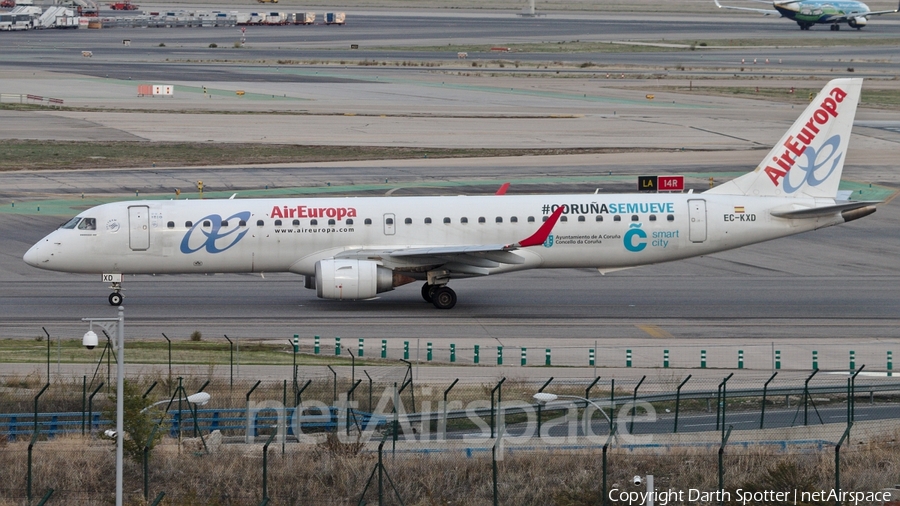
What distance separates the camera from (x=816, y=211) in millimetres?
44344

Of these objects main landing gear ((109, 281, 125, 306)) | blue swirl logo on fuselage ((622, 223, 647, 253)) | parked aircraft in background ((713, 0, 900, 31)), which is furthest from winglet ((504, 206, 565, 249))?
parked aircraft in background ((713, 0, 900, 31))

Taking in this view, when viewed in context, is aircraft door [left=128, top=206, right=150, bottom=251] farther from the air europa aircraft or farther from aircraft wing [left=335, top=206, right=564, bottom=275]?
aircraft wing [left=335, top=206, right=564, bottom=275]

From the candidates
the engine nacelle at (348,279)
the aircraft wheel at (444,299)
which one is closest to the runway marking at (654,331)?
the aircraft wheel at (444,299)

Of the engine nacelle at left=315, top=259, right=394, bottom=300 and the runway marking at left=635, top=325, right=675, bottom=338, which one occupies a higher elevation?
the engine nacelle at left=315, top=259, right=394, bottom=300

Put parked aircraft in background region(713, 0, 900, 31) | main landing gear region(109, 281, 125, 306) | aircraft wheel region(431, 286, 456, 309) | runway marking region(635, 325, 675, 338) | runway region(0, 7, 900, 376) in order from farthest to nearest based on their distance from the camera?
parked aircraft in background region(713, 0, 900, 31) < aircraft wheel region(431, 286, 456, 309) < main landing gear region(109, 281, 125, 306) < runway region(0, 7, 900, 376) < runway marking region(635, 325, 675, 338)

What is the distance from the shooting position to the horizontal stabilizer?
44.2 metres

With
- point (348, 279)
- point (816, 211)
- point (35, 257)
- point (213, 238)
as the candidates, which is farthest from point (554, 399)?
point (35, 257)

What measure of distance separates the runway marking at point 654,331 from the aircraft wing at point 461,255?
182 inches

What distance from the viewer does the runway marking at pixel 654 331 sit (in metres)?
40.2

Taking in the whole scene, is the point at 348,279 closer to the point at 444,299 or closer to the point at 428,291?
the point at 428,291

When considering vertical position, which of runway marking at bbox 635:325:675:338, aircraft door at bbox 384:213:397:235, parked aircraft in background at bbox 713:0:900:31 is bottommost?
runway marking at bbox 635:325:675:338

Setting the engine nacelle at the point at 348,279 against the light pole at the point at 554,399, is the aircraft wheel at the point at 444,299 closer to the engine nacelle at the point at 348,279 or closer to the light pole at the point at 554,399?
the engine nacelle at the point at 348,279

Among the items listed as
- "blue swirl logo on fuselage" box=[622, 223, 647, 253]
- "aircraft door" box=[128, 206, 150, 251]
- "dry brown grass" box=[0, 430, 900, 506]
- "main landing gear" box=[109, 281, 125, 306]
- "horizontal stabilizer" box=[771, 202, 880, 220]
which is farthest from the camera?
"blue swirl logo on fuselage" box=[622, 223, 647, 253]

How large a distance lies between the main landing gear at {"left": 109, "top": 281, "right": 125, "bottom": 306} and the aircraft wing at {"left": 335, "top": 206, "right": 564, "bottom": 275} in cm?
781
